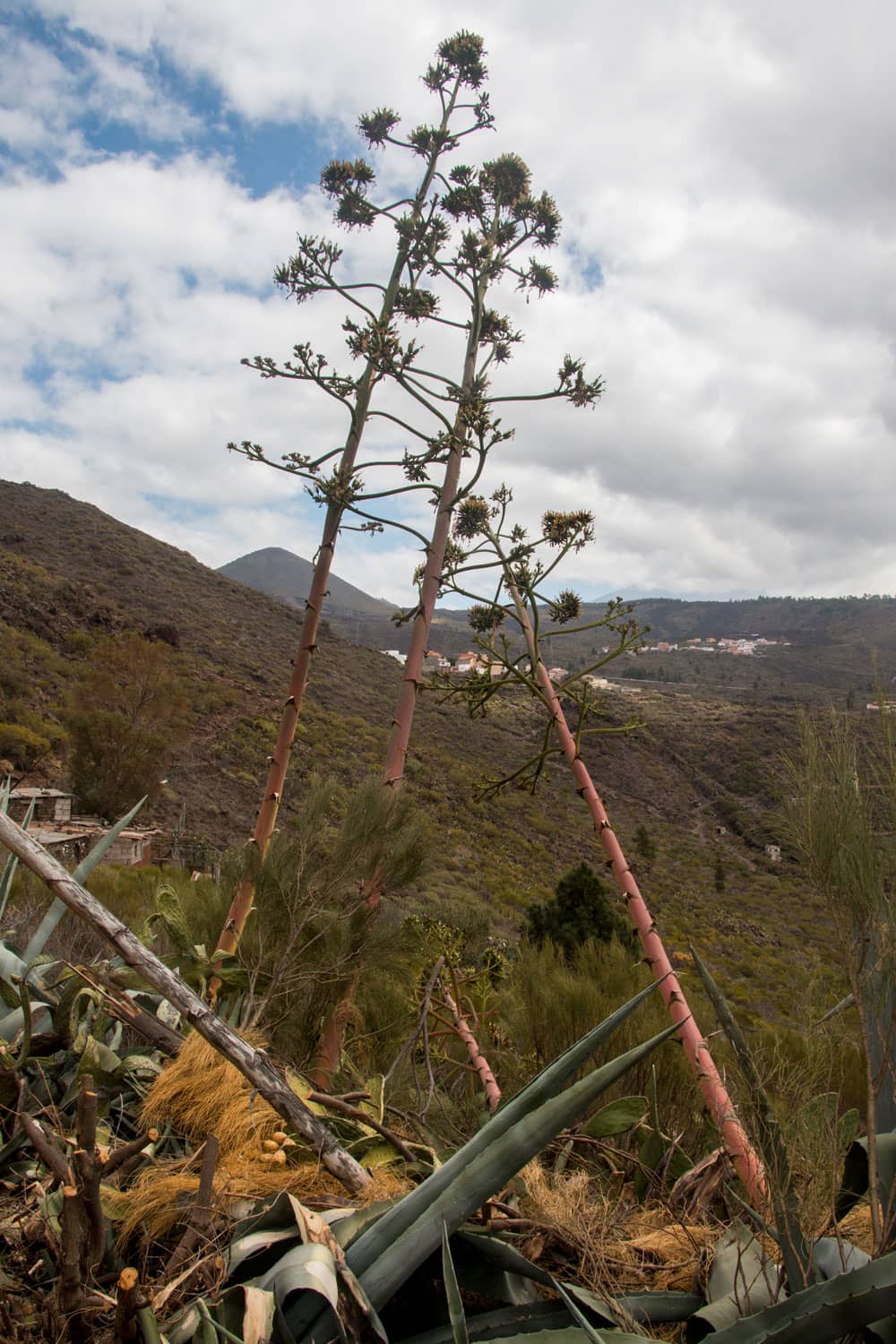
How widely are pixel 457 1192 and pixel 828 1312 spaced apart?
48 cm

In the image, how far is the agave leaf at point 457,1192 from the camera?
108 cm

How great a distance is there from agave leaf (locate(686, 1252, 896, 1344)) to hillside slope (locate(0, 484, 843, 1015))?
1067 centimetres

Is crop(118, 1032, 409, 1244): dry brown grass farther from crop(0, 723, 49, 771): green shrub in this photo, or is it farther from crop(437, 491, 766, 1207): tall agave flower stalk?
crop(0, 723, 49, 771): green shrub

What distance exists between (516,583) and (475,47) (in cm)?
307

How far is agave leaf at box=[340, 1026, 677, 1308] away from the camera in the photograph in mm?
1085

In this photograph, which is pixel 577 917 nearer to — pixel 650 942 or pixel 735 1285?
pixel 650 942

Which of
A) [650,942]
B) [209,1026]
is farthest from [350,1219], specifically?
[650,942]

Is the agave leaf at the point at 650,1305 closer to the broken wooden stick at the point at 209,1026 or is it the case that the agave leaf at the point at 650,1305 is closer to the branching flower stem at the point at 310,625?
the broken wooden stick at the point at 209,1026

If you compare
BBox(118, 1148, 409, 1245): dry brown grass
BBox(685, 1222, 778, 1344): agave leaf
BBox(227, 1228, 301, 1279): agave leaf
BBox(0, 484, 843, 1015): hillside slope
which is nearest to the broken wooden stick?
BBox(118, 1148, 409, 1245): dry brown grass

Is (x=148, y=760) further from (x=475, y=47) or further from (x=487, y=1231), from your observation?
(x=487, y=1231)

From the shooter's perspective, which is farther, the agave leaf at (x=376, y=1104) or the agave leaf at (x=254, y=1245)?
the agave leaf at (x=376, y=1104)

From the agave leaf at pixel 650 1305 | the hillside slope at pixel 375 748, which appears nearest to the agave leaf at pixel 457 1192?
the agave leaf at pixel 650 1305

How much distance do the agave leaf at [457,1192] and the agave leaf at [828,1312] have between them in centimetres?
32

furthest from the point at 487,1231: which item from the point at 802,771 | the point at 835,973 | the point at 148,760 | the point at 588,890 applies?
the point at 148,760
